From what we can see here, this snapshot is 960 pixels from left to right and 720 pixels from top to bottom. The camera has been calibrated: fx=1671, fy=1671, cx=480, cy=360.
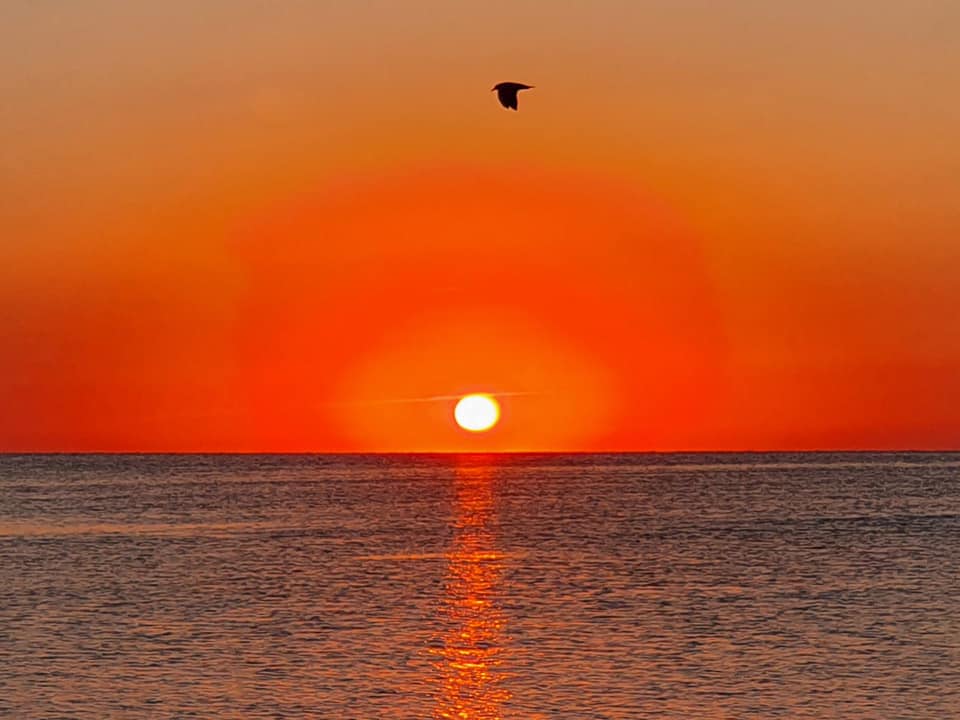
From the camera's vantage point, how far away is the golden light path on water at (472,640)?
3750cm

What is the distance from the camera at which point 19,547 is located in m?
86.4

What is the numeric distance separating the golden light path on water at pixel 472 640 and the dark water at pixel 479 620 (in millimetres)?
136

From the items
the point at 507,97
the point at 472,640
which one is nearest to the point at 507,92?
the point at 507,97

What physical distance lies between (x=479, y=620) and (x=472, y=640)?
14.4 ft

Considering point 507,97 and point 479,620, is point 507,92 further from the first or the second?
point 479,620

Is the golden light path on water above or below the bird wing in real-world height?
below

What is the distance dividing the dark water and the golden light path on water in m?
0.14

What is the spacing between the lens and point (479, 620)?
5241 centimetres

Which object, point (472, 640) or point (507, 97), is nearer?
point (507, 97)

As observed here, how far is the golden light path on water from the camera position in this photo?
3750 centimetres

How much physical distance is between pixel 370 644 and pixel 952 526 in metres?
70.9

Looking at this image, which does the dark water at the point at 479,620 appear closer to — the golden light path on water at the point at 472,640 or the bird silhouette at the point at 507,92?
the golden light path on water at the point at 472,640

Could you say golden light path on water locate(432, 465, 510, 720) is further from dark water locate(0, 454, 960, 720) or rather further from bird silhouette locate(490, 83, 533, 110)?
bird silhouette locate(490, 83, 533, 110)

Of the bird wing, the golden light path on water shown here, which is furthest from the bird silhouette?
the golden light path on water
